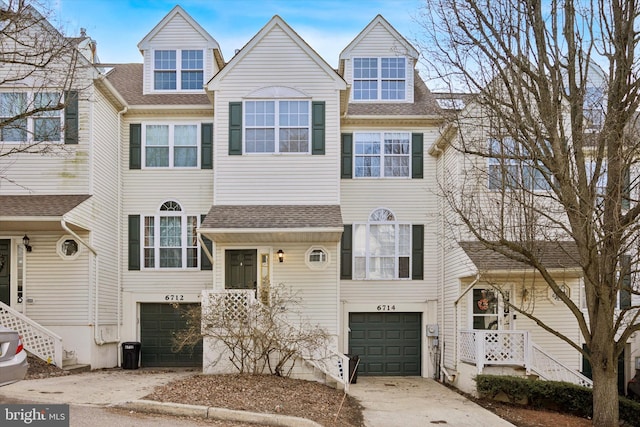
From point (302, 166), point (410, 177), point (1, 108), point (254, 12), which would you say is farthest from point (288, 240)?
point (1, 108)

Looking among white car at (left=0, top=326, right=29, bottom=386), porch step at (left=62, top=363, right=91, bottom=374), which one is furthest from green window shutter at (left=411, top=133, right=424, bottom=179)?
→ white car at (left=0, top=326, right=29, bottom=386)

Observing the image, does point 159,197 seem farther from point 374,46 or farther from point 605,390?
point 605,390

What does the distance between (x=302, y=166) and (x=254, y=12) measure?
163 inches

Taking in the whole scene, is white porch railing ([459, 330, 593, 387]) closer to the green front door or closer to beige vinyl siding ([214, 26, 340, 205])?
beige vinyl siding ([214, 26, 340, 205])

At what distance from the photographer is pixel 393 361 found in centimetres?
1806

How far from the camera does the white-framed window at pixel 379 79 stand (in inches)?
750

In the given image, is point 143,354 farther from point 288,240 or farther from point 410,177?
point 410,177

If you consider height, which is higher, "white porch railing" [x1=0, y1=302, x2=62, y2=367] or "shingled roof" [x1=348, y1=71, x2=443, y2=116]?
"shingled roof" [x1=348, y1=71, x2=443, y2=116]

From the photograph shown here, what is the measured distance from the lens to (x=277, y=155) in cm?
1598

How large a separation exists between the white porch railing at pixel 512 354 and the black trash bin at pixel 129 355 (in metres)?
8.63

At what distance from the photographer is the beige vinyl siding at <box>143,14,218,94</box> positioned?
18594mm

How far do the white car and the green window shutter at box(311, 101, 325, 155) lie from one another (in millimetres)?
9435

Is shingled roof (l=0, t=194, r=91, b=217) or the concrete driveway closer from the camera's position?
the concrete driveway

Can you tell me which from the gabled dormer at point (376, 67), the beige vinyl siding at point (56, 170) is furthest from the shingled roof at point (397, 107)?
the beige vinyl siding at point (56, 170)
